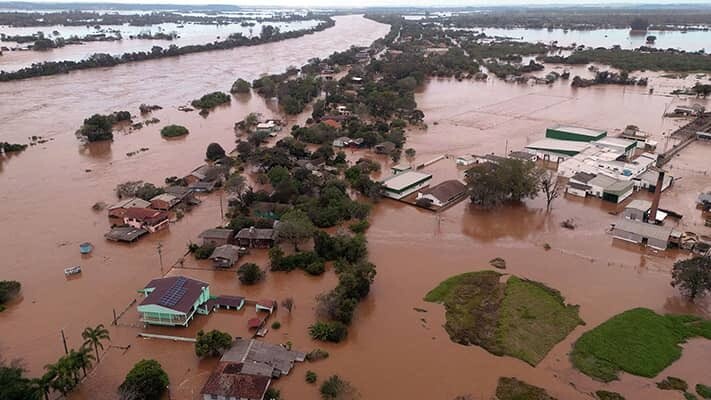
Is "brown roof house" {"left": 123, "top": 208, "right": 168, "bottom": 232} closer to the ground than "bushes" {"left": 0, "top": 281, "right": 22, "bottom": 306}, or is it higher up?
higher up

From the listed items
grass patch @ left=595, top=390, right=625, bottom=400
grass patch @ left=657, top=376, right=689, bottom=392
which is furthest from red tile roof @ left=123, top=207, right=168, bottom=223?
grass patch @ left=657, top=376, right=689, bottom=392

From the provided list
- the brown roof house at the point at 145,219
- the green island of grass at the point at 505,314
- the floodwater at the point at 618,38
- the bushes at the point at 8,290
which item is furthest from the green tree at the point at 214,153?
the floodwater at the point at 618,38

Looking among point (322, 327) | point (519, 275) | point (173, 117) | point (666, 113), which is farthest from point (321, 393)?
point (666, 113)

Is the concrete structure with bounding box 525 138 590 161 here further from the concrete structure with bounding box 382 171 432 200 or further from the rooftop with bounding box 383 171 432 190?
the rooftop with bounding box 383 171 432 190

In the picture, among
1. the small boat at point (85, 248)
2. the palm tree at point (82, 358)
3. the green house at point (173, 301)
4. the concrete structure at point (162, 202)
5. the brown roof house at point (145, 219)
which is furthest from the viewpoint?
the concrete structure at point (162, 202)

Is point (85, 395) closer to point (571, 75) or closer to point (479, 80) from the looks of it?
point (479, 80)

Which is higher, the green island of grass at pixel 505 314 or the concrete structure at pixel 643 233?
the concrete structure at pixel 643 233

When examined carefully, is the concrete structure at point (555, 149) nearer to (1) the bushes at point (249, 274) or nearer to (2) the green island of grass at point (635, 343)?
(2) the green island of grass at point (635, 343)
